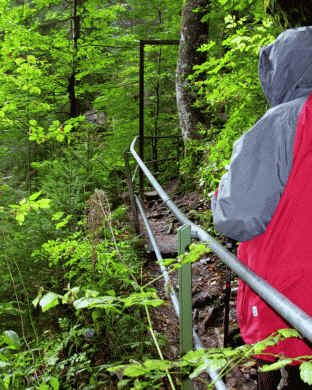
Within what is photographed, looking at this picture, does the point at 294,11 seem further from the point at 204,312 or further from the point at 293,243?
the point at 204,312

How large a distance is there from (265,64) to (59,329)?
8.83 feet

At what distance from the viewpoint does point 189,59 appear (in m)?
7.05

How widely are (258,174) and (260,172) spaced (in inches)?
0.5

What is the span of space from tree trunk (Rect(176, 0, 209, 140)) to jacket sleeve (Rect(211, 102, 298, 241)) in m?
5.62

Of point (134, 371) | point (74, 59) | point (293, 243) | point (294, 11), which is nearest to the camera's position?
point (134, 371)

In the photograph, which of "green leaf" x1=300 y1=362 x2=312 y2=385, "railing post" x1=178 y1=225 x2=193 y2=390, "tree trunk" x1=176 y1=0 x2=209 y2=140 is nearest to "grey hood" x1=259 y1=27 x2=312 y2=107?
"railing post" x1=178 y1=225 x2=193 y2=390

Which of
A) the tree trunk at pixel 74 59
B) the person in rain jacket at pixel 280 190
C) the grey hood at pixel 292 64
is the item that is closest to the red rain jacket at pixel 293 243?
the person in rain jacket at pixel 280 190

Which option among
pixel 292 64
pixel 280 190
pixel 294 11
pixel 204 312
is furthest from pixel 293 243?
pixel 204 312

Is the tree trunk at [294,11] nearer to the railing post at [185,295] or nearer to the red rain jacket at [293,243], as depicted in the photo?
the red rain jacket at [293,243]

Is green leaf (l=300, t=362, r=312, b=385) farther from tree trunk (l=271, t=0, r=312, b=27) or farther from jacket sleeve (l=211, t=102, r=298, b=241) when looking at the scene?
tree trunk (l=271, t=0, r=312, b=27)

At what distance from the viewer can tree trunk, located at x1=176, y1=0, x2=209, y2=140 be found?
272 inches

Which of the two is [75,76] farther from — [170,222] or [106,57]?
[170,222]

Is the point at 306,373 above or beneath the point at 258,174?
beneath

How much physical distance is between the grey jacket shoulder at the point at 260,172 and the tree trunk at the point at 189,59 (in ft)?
18.4
